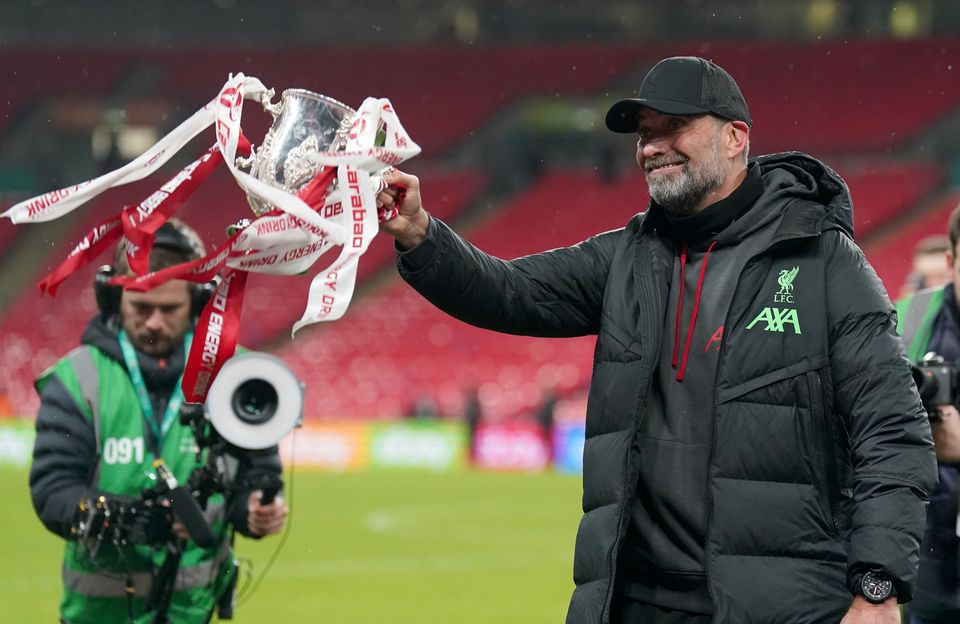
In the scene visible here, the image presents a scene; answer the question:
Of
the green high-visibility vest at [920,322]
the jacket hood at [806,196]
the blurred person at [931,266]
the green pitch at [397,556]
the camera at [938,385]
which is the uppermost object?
the blurred person at [931,266]

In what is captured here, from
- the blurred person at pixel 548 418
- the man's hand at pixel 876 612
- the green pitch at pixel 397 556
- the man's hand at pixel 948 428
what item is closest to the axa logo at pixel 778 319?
the man's hand at pixel 876 612

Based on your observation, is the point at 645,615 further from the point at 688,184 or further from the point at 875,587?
the point at 688,184

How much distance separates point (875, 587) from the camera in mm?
2957

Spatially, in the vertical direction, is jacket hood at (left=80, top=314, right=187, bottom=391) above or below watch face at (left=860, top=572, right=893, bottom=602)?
above

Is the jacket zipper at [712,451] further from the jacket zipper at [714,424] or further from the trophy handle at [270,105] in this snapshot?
the trophy handle at [270,105]

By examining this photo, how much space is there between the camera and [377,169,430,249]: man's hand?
3.16 metres

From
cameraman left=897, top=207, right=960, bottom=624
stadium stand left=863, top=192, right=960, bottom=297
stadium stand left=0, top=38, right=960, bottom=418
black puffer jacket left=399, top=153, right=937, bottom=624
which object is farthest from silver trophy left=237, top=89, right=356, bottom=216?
stadium stand left=863, top=192, right=960, bottom=297

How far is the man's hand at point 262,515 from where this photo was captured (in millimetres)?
4207

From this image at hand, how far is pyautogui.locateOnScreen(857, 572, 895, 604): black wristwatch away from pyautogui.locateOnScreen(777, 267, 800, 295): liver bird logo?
619mm

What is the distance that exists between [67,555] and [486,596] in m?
6.33

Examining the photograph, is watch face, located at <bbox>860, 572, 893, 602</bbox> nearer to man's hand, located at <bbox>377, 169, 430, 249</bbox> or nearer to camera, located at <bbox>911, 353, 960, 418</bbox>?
camera, located at <bbox>911, 353, 960, 418</bbox>

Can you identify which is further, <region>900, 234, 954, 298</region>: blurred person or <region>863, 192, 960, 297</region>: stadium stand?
<region>863, 192, 960, 297</region>: stadium stand

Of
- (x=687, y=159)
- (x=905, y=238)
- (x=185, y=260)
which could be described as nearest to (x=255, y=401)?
(x=185, y=260)

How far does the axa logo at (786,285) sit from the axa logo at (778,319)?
2 cm
